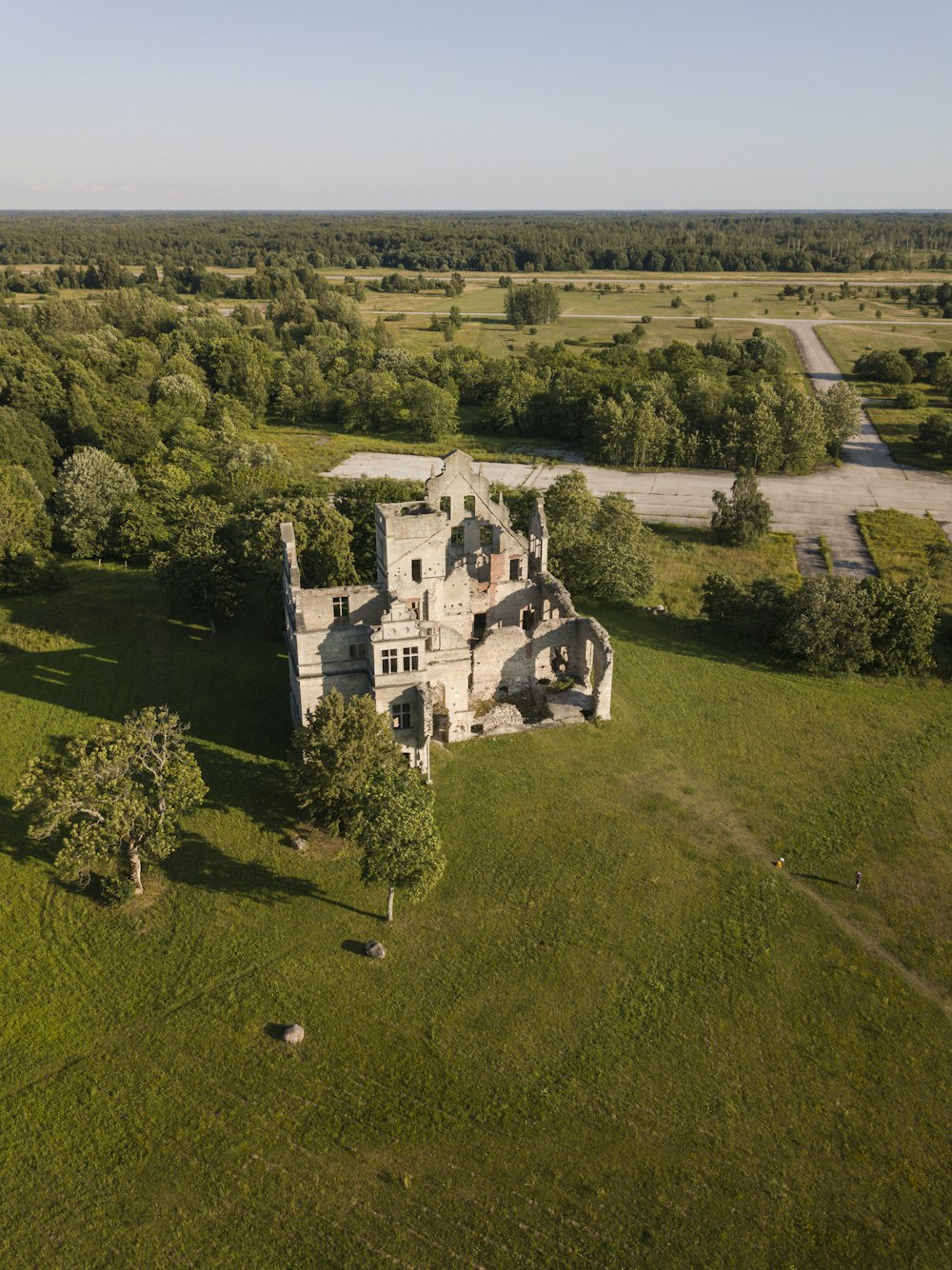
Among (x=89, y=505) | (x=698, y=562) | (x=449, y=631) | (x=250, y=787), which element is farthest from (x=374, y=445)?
(x=250, y=787)

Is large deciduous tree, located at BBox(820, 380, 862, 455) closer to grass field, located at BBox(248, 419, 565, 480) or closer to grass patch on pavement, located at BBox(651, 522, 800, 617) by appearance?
grass patch on pavement, located at BBox(651, 522, 800, 617)

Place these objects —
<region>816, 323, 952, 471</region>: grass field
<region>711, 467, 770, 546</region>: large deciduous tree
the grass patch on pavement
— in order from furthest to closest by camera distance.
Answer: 1. <region>816, 323, 952, 471</region>: grass field
2. <region>711, 467, 770, 546</region>: large deciduous tree
3. the grass patch on pavement

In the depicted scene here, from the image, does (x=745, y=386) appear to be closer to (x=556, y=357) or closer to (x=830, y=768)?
(x=556, y=357)

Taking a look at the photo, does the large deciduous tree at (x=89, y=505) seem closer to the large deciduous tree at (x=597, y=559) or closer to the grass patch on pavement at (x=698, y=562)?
the large deciduous tree at (x=597, y=559)

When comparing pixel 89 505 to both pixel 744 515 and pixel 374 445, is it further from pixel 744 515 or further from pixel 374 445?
pixel 744 515

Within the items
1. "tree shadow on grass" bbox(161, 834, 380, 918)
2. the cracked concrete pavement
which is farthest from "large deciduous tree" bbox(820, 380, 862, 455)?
"tree shadow on grass" bbox(161, 834, 380, 918)

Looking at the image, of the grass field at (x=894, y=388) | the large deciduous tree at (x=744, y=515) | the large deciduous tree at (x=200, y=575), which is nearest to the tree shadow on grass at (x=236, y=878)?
the large deciduous tree at (x=200, y=575)

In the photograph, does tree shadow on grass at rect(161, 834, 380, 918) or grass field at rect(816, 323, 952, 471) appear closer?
tree shadow on grass at rect(161, 834, 380, 918)
